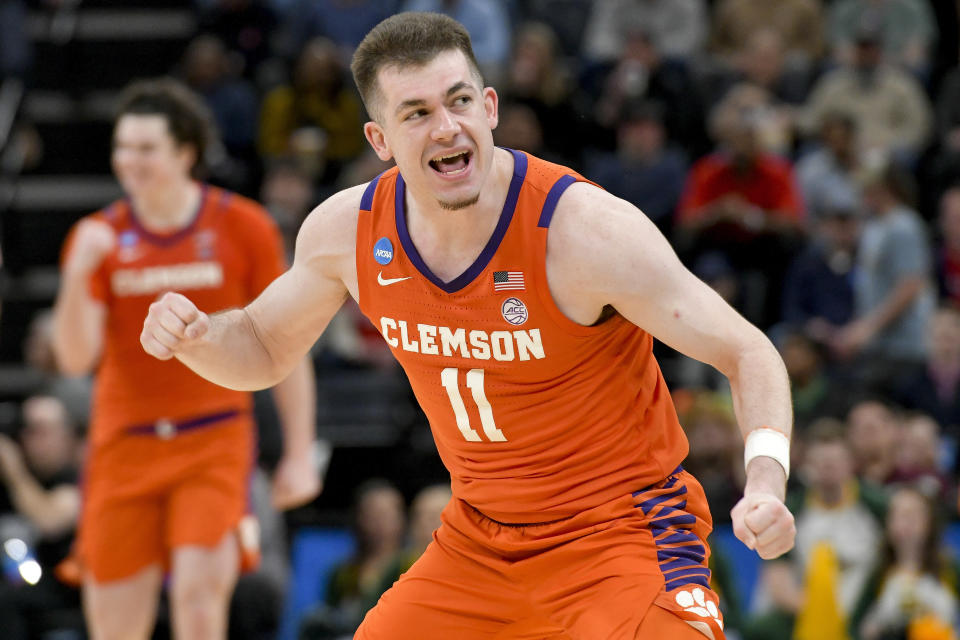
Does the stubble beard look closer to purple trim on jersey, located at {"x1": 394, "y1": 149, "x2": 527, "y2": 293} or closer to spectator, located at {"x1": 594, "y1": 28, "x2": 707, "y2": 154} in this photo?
purple trim on jersey, located at {"x1": 394, "y1": 149, "x2": 527, "y2": 293}

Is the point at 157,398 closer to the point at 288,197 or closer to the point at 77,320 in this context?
the point at 77,320

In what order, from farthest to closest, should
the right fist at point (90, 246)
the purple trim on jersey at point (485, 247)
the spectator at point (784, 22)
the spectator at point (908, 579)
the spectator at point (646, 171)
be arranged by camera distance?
the spectator at point (784, 22), the spectator at point (646, 171), the spectator at point (908, 579), the right fist at point (90, 246), the purple trim on jersey at point (485, 247)

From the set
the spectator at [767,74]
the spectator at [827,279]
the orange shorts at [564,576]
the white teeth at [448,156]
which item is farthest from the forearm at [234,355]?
the spectator at [767,74]

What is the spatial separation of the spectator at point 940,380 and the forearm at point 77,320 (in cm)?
614

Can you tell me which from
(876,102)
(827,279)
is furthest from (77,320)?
(876,102)

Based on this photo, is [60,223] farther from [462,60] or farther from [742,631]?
[462,60]

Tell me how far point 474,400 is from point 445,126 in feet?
2.77

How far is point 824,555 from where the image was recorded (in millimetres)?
8883

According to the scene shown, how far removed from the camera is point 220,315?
4660 mm

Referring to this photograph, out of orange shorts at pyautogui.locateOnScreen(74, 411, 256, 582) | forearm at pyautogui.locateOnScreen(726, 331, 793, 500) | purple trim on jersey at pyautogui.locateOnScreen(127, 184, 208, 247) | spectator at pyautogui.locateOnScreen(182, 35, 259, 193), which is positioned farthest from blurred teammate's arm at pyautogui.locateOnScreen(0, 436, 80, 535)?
forearm at pyautogui.locateOnScreen(726, 331, 793, 500)

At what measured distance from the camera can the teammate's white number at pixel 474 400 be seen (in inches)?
169

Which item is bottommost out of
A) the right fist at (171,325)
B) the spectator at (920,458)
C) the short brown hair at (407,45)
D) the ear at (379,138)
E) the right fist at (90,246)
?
the spectator at (920,458)

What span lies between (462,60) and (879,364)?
7.41m

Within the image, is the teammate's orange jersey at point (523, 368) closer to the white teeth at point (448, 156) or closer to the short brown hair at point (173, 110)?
the white teeth at point (448, 156)
